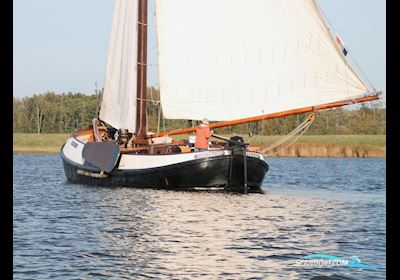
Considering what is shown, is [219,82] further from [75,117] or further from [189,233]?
[75,117]

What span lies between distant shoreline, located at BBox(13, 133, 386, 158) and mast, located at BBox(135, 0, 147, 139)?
23.4 m

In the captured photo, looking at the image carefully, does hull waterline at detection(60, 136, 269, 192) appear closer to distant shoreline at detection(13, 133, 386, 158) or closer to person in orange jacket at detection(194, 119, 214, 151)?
person in orange jacket at detection(194, 119, 214, 151)

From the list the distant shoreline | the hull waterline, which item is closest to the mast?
the hull waterline

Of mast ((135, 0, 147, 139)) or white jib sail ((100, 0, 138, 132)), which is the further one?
white jib sail ((100, 0, 138, 132))

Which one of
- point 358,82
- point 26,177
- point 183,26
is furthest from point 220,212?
point 26,177

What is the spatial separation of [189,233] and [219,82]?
13.9 m

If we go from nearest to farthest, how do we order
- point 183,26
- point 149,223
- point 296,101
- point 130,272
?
point 130,272, point 149,223, point 296,101, point 183,26

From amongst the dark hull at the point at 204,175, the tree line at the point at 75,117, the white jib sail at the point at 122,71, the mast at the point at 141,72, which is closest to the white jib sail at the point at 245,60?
the mast at the point at 141,72

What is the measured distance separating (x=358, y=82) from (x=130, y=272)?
666 inches

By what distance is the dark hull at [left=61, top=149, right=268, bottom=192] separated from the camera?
30875mm

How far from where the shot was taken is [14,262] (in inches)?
631

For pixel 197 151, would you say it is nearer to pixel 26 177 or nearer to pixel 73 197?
pixel 73 197

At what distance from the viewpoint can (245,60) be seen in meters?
33.0

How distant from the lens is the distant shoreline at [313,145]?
68000mm
